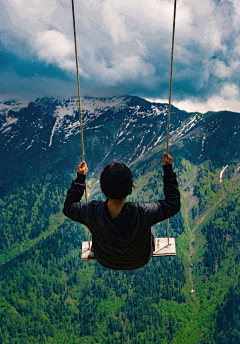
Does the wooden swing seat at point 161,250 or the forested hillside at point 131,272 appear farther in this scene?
the forested hillside at point 131,272

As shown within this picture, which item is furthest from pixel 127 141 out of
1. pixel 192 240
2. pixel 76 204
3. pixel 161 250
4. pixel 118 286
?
pixel 76 204

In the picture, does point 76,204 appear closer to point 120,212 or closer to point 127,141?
point 120,212

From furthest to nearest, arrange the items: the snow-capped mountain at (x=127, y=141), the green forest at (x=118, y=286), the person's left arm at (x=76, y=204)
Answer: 1. the snow-capped mountain at (x=127, y=141)
2. the green forest at (x=118, y=286)
3. the person's left arm at (x=76, y=204)

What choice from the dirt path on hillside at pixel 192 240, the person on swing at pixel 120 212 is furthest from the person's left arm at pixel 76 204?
the dirt path on hillside at pixel 192 240

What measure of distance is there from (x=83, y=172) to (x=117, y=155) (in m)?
174

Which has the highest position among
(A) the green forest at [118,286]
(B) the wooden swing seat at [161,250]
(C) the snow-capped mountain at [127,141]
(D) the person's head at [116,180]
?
(C) the snow-capped mountain at [127,141]

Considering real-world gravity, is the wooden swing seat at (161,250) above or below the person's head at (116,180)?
below

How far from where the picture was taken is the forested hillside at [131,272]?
87.2 m

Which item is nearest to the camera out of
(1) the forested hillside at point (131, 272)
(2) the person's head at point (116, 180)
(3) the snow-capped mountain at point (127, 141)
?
(2) the person's head at point (116, 180)

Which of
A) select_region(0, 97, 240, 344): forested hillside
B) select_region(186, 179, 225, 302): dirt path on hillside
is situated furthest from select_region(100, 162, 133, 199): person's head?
select_region(186, 179, 225, 302): dirt path on hillside

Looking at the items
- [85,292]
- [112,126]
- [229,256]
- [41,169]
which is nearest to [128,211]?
[85,292]

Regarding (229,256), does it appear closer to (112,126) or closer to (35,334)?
(35,334)

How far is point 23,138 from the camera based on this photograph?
19088 cm

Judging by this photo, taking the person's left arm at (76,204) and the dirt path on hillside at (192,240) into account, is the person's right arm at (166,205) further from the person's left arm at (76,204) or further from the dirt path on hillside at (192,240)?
the dirt path on hillside at (192,240)
